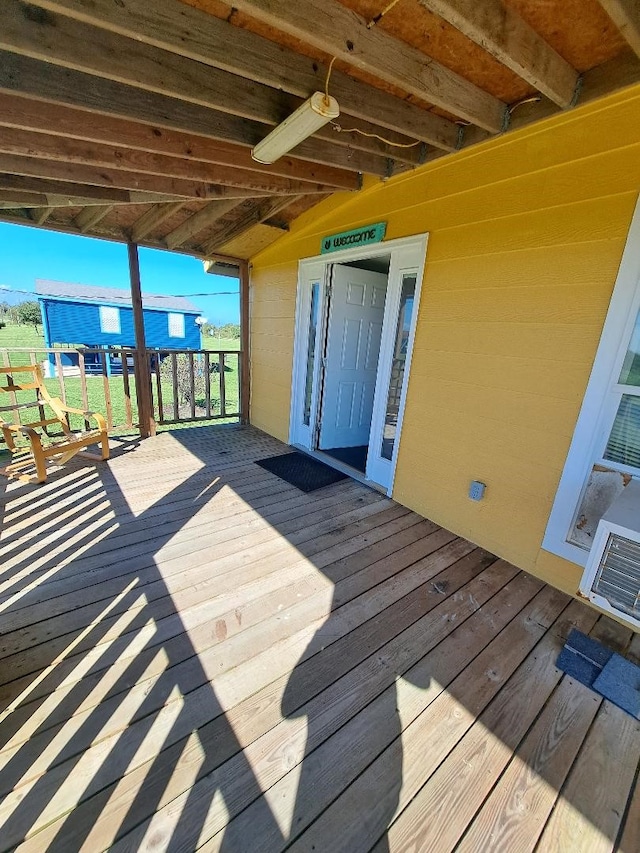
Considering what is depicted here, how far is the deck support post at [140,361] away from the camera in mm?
3900

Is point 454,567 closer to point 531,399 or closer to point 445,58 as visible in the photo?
point 531,399

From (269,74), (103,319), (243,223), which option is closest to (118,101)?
(269,74)

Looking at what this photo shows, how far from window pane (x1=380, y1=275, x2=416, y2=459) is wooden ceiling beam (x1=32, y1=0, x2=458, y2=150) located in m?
1.12

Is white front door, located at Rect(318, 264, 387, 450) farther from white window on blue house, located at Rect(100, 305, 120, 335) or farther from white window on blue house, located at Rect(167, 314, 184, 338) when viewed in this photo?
white window on blue house, located at Rect(100, 305, 120, 335)

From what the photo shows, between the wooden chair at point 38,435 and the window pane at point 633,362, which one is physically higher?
the window pane at point 633,362

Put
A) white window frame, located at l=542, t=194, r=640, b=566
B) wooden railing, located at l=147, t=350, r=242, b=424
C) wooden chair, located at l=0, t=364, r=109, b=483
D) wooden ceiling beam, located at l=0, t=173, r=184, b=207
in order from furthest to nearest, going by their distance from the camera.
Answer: wooden railing, located at l=147, t=350, r=242, b=424 < wooden chair, located at l=0, t=364, r=109, b=483 < wooden ceiling beam, located at l=0, t=173, r=184, b=207 < white window frame, located at l=542, t=194, r=640, b=566

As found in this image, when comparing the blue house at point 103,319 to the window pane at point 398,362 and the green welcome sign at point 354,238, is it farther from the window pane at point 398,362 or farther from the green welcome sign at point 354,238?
the window pane at point 398,362

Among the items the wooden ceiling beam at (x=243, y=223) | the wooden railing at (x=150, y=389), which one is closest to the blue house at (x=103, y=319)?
the wooden railing at (x=150, y=389)

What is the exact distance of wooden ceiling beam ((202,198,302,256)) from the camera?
3252 mm

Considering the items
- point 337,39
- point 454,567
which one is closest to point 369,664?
point 454,567

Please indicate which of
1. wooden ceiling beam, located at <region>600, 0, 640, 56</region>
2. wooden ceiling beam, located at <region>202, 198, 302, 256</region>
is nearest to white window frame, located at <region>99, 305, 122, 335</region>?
wooden ceiling beam, located at <region>202, 198, 302, 256</region>

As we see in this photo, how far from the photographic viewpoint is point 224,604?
1.80m

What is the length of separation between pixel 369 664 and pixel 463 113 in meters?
2.65

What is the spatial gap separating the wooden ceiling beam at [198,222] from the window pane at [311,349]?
1.13 meters
